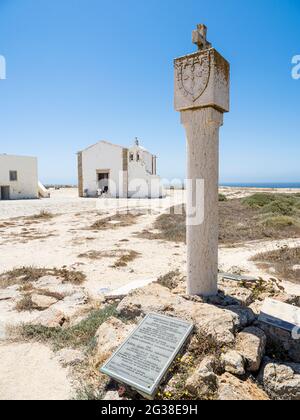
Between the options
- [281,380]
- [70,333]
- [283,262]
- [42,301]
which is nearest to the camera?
[281,380]

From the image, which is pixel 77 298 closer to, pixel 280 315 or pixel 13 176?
pixel 280 315

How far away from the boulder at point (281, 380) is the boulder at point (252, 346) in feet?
0.37

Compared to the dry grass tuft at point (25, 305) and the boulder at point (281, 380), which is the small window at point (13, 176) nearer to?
the dry grass tuft at point (25, 305)

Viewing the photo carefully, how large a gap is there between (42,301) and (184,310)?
2930 millimetres

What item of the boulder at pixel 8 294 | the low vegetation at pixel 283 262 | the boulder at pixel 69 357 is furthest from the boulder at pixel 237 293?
the boulder at pixel 8 294

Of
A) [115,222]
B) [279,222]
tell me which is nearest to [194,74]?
[279,222]

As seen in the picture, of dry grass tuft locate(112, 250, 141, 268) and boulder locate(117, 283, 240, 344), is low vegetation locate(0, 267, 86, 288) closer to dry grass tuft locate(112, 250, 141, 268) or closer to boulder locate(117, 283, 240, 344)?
dry grass tuft locate(112, 250, 141, 268)

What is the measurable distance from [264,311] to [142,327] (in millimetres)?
1663

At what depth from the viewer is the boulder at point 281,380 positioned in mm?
2719

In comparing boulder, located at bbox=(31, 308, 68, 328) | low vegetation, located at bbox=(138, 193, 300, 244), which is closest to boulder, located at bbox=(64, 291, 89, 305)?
boulder, located at bbox=(31, 308, 68, 328)

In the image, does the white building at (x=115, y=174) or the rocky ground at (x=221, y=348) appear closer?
the rocky ground at (x=221, y=348)

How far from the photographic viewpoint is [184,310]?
12.1ft

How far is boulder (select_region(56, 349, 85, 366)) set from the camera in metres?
3.47
